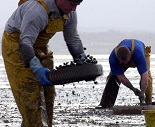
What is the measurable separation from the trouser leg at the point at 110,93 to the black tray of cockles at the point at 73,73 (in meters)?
6.88

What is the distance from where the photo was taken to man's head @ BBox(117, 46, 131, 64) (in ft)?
38.8

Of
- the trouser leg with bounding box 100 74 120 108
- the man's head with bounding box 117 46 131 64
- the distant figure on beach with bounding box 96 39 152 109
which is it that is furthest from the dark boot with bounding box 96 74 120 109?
the man's head with bounding box 117 46 131 64

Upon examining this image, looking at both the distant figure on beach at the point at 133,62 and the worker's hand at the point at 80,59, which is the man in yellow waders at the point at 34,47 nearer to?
the worker's hand at the point at 80,59

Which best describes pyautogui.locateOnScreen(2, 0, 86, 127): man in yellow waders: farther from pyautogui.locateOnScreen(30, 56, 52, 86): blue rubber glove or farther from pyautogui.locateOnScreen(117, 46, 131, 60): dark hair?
pyautogui.locateOnScreen(117, 46, 131, 60): dark hair

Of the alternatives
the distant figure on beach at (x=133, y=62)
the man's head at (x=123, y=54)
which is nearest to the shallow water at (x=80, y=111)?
the distant figure on beach at (x=133, y=62)

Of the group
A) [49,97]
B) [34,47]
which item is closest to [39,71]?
[34,47]

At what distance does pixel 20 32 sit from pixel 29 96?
0.67 metres

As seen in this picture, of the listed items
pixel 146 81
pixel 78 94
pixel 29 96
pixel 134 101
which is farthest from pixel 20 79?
pixel 78 94

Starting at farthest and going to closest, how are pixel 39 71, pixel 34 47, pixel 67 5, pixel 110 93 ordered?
pixel 110 93 < pixel 34 47 < pixel 67 5 < pixel 39 71

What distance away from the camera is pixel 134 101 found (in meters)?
14.9

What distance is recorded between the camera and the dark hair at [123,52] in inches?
466

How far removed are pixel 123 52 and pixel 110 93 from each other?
2.33 metres

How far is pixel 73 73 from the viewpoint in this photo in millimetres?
6762

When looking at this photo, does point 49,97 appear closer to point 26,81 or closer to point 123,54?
point 26,81
